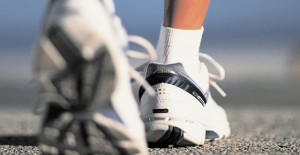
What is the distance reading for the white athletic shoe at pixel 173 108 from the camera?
7.72 ft

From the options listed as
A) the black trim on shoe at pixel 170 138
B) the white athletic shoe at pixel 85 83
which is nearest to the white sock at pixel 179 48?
the black trim on shoe at pixel 170 138

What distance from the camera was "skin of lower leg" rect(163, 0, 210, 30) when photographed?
245 cm

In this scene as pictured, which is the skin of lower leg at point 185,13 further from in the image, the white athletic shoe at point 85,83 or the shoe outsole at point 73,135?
the shoe outsole at point 73,135

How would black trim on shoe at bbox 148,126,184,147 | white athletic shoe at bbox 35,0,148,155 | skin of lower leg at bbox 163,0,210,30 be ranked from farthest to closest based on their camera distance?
skin of lower leg at bbox 163,0,210,30 → black trim on shoe at bbox 148,126,184,147 → white athletic shoe at bbox 35,0,148,155

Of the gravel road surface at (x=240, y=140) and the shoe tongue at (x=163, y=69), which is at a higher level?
the shoe tongue at (x=163, y=69)

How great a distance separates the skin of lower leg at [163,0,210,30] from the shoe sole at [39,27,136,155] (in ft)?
2.59

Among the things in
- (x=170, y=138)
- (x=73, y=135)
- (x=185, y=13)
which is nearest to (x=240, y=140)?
(x=170, y=138)

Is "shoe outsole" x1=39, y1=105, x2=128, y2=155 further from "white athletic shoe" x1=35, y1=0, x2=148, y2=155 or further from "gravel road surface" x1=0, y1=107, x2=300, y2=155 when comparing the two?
"gravel road surface" x1=0, y1=107, x2=300, y2=155

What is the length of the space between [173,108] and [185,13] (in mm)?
327

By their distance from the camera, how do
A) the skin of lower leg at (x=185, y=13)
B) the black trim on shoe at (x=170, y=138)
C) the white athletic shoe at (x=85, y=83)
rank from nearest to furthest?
the white athletic shoe at (x=85, y=83) < the black trim on shoe at (x=170, y=138) < the skin of lower leg at (x=185, y=13)

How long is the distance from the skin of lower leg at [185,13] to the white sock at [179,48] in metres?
0.02

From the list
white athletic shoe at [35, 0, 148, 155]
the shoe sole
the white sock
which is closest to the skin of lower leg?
the white sock

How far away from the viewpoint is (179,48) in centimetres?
249

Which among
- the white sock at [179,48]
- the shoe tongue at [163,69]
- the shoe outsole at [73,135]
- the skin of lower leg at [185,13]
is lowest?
the shoe outsole at [73,135]
